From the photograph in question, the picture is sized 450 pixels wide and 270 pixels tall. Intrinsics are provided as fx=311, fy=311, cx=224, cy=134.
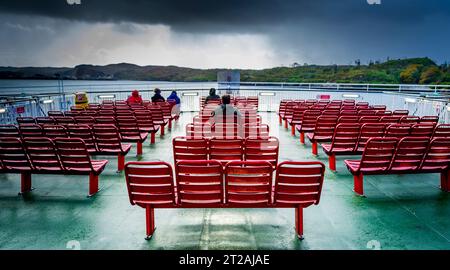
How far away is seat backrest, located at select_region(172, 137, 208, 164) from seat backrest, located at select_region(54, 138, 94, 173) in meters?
1.26

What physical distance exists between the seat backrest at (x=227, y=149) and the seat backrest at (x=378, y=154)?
5.73 feet

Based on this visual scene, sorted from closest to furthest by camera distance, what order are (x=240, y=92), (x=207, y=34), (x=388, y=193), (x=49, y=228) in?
(x=49, y=228) → (x=388, y=193) → (x=240, y=92) → (x=207, y=34)

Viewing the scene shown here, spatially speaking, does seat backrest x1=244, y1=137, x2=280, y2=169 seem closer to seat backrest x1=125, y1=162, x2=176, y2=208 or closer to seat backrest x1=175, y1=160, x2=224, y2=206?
seat backrest x1=175, y1=160, x2=224, y2=206

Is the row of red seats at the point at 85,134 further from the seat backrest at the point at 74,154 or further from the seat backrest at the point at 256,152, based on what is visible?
the seat backrest at the point at 256,152

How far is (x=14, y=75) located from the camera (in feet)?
153

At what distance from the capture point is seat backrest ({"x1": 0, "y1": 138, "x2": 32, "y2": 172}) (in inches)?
176

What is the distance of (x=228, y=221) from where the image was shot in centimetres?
387

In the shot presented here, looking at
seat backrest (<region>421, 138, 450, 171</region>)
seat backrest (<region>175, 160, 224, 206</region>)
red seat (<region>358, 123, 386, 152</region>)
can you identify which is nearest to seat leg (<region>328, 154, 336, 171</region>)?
red seat (<region>358, 123, 386, 152</region>)

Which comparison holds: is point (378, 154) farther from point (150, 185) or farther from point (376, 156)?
point (150, 185)

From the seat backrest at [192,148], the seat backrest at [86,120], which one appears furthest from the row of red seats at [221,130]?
the seat backrest at [86,120]

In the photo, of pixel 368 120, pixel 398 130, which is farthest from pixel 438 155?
pixel 368 120

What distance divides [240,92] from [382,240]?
1622 centimetres
